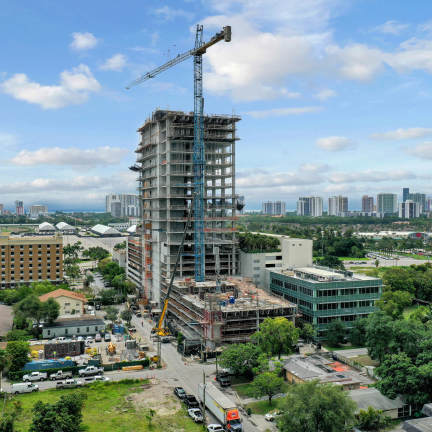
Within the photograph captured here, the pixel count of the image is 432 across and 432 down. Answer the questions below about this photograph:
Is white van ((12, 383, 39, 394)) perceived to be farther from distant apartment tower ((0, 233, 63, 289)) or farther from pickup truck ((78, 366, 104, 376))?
distant apartment tower ((0, 233, 63, 289))

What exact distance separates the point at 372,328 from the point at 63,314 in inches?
1983

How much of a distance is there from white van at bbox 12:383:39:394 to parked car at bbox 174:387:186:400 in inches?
553

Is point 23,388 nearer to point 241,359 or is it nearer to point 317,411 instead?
point 241,359

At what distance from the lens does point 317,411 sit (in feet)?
107

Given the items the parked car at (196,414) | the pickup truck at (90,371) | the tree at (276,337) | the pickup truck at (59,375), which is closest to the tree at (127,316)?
the pickup truck at (90,371)

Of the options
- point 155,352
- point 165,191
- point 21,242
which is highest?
point 165,191

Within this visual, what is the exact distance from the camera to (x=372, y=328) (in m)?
48.6

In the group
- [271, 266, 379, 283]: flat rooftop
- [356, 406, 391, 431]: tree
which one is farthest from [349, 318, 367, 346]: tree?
[356, 406, 391, 431]: tree

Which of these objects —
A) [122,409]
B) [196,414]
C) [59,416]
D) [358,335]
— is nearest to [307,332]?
[358,335]

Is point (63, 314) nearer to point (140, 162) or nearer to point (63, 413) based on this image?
point (140, 162)

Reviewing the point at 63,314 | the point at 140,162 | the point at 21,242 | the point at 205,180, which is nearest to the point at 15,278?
the point at 21,242

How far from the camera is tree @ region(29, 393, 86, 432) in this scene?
33.7m

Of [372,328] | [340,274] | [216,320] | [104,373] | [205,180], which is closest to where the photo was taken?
[372,328]

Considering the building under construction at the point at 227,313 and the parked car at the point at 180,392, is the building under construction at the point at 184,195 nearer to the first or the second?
the building under construction at the point at 227,313
